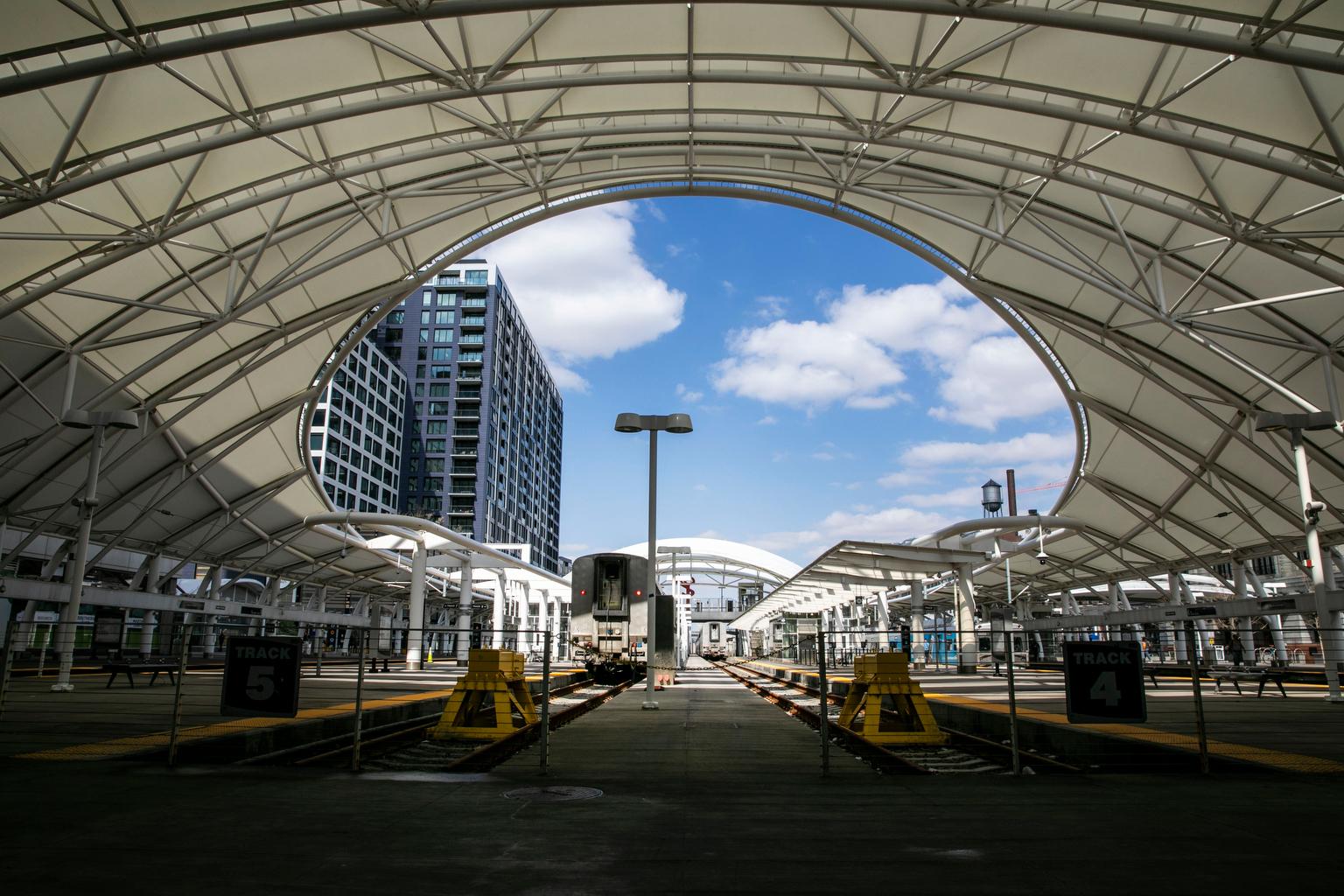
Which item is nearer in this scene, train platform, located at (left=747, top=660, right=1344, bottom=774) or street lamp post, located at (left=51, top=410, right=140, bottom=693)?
train platform, located at (left=747, top=660, right=1344, bottom=774)

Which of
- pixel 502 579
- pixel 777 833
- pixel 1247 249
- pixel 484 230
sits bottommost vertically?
pixel 777 833

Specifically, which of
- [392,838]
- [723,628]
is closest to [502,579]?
[392,838]

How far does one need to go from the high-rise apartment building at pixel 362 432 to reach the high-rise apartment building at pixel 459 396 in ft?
17.8

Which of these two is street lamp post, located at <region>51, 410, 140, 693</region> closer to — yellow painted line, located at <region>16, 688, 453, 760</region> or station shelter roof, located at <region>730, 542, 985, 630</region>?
yellow painted line, located at <region>16, 688, 453, 760</region>

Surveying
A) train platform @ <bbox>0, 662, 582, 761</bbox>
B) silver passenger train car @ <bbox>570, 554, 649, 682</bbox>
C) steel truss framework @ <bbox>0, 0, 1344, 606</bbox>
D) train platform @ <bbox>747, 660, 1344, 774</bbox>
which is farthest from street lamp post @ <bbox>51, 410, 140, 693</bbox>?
train platform @ <bbox>747, 660, 1344, 774</bbox>

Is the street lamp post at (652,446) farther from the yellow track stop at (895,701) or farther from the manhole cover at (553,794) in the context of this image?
the manhole cover at (553,794)

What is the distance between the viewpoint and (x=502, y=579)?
52219 mm

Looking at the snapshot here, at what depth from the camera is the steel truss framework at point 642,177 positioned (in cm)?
1694

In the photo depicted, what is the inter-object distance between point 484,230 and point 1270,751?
85.0 ft

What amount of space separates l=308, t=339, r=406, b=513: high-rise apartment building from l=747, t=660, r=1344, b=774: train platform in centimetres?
7547

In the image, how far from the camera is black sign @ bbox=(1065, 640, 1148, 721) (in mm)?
9305

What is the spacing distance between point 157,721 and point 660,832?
10270 mm

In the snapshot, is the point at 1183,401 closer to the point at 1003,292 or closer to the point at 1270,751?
the point at 1003,292

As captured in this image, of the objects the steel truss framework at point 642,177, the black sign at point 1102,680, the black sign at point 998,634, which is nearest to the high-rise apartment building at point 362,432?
the steel truss framework at point 642,177
